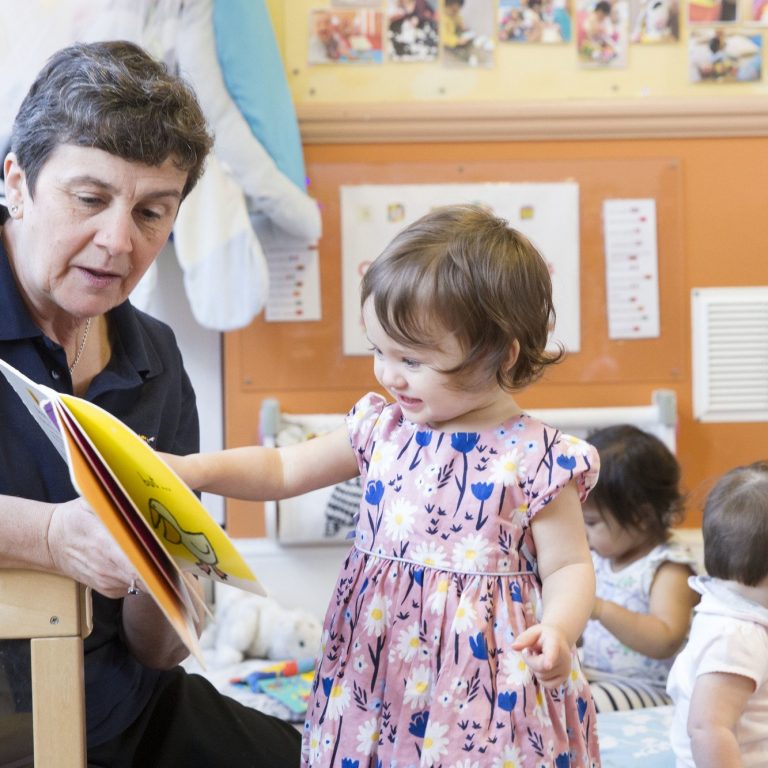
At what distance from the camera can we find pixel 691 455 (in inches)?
98.3

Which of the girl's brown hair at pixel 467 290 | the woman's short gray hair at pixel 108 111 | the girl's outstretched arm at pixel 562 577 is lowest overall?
the girl's outstretched arm at pixel 562 577

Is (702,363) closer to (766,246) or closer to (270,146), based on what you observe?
(766,246)

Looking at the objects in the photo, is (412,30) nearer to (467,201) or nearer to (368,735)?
(467,201)

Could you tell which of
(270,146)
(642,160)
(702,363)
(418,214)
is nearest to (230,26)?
(270,146)

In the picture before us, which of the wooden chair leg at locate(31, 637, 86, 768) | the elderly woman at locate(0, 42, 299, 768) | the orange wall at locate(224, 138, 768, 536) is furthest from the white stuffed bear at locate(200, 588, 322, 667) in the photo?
the wooden chair leg at locate(31, 637, 86, 768)

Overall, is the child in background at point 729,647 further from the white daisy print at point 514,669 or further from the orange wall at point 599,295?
the orange wall at point 599,295

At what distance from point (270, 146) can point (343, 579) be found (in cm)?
124

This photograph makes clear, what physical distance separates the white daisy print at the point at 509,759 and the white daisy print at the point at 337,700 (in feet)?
0.52

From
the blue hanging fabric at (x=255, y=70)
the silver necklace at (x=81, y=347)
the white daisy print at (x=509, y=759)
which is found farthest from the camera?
the blue hanging fabric at (x=255, y=70)

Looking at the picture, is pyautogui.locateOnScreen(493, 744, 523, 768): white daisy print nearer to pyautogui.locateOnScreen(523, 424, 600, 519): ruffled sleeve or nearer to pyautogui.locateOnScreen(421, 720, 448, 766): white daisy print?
pyautogui.locateOnScreen(421, 720, 448, 766): white daisy print

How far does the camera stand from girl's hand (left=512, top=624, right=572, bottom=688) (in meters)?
0.93

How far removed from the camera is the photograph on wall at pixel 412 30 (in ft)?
7.93

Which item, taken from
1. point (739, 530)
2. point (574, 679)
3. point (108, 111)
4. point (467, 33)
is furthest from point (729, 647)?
point (467, 33)

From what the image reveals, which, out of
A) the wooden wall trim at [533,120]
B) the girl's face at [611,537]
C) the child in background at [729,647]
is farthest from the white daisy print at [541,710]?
the wooden wall trim at [533,120]
